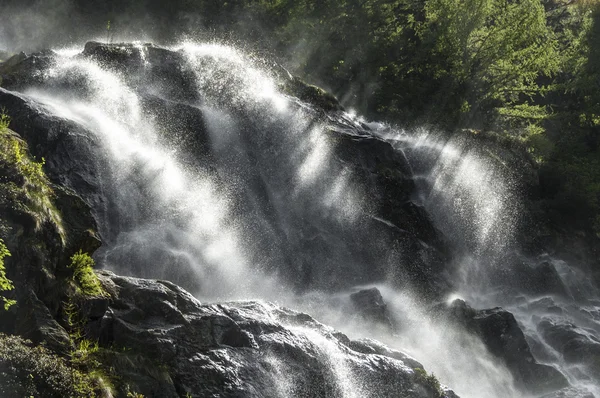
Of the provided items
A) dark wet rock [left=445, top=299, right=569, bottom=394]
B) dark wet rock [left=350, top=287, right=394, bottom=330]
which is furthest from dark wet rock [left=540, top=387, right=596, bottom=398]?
dark wet rock [left=350, top=287, right=394, bottom=330]

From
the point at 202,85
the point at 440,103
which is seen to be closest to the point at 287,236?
the point at 202,85

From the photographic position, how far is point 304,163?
81.5 feet

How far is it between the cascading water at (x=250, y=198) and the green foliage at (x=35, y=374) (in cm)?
684

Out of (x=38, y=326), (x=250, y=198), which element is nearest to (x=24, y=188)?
(x=38, y=326)

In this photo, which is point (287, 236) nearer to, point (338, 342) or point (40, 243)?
point (338, 342)

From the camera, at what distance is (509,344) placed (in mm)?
21578

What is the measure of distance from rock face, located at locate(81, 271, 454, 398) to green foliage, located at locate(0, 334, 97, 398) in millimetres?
1282

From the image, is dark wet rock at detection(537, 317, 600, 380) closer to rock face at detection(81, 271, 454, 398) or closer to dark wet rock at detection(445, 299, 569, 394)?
dark wet rock at detection(445, 299, 569, 394)

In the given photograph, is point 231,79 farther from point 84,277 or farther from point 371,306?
point 84,277

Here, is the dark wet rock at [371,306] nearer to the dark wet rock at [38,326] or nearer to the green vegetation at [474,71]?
the dark wet rock at [38,326]

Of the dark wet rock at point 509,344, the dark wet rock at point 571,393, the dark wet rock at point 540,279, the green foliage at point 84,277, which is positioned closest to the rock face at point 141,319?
the green foliage at point 84,277

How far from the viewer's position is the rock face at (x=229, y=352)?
437 inches

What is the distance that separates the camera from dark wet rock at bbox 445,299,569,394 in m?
21.0

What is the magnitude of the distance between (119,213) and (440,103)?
2794cm
